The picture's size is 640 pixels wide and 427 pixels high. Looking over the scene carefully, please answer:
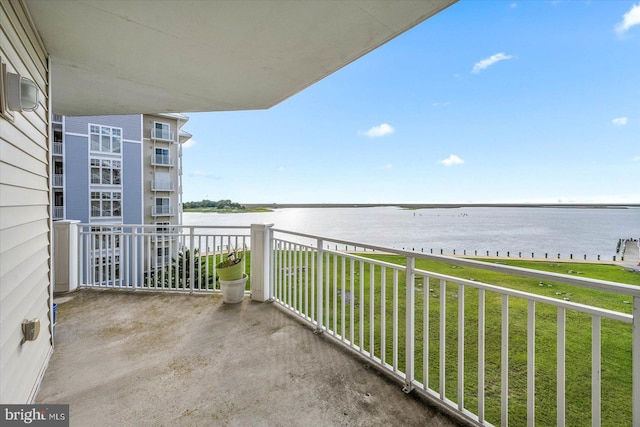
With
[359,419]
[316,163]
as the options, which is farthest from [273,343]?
[316,163]

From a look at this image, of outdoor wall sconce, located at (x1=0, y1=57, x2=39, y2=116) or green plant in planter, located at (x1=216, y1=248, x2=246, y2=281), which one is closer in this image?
outdoor wall sconce, located at (x1=0, y1=57, x2=39, y2=116)

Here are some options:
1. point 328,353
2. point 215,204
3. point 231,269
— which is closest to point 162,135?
point 215,204

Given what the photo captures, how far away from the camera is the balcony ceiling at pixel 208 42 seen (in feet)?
5.27

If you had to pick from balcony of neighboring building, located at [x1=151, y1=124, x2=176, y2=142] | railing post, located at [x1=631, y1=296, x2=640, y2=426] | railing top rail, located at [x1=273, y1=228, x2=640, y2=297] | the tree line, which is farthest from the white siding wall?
the tree line

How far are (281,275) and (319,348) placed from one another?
130 cm

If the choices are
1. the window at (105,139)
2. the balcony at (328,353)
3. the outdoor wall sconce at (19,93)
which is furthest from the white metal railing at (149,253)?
the window at (105,139)

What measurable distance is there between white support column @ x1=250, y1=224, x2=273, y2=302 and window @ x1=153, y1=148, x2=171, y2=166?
656 inches

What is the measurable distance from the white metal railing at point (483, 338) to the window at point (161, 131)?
17.1 meters

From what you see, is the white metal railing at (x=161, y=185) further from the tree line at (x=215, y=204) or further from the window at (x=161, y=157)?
the tree line at (x=215, y=204)

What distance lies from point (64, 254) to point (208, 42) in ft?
12.8

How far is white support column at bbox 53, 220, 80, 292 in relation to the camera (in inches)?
153

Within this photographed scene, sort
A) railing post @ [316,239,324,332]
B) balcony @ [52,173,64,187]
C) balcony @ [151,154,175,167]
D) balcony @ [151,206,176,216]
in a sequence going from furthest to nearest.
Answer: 1. balcony @ [151,206,176,216]
2. balcony @ [151,154,175,167]
3. balcony @ [52,173,64,187]
4. railing post @ [316,239,324,332]

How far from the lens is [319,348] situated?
Result: 8.03ft

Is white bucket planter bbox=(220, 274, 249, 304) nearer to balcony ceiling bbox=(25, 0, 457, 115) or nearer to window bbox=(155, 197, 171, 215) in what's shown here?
balcony ceiling bbox=(25, 0, 457, 115)
